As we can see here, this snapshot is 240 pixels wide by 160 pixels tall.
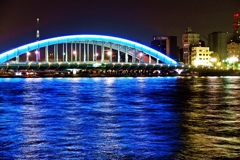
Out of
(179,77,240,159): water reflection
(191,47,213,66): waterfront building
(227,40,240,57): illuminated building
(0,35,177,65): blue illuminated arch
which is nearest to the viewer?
(179,77,240,159): water reflection

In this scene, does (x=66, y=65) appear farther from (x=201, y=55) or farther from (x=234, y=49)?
(x=234, y=49)

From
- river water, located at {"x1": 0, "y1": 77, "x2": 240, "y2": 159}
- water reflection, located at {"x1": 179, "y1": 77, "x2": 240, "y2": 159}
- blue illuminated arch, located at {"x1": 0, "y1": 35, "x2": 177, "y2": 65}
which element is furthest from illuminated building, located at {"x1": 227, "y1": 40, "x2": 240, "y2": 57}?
river water, located at {"x1": 0, "y1": 77, "x2": 240, "y2": 159}

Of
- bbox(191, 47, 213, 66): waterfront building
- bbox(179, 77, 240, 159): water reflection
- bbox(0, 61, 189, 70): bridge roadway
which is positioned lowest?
bbox(179, 77, 240, 159): water reflection

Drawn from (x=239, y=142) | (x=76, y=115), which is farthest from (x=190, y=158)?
(x=76, y=115)

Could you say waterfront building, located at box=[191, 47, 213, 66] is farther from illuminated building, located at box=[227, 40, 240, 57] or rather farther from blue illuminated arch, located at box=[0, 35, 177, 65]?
blue illuminated arch, located at box=[0, 35, 177, 65]

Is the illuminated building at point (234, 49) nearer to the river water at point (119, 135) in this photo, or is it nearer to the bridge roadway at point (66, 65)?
the bridge roadway at point (66, 65)

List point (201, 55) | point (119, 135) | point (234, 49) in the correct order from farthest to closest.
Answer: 1. point (234, 49)
2. point (201, 55)
3. point (119, 135)

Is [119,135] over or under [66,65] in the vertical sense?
under

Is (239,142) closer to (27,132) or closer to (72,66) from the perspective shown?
(27,132)

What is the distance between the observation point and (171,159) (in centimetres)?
1320

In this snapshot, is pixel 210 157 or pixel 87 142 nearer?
pixel 210 157

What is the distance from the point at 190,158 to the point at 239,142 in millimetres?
2939

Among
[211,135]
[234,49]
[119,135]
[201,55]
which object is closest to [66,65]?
[201,55]

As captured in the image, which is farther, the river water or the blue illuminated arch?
the blue illuminated arch
